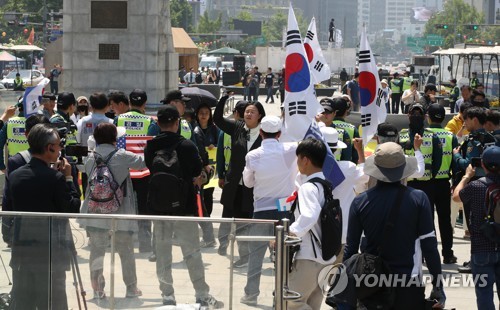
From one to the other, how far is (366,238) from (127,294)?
6.82 feet

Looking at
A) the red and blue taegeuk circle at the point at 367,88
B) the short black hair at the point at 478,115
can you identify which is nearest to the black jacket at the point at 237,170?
the red and blue taegeuk circle at the point at 367,88

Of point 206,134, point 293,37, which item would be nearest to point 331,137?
point 293,37

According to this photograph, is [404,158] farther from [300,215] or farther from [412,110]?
[412,110]

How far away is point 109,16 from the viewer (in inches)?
976

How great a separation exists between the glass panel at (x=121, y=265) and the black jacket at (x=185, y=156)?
6.75ft

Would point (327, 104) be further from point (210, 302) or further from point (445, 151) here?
point (210, 302)

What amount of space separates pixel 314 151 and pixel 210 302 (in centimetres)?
138

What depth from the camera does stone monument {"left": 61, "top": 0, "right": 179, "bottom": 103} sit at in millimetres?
24656

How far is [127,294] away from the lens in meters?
7.93

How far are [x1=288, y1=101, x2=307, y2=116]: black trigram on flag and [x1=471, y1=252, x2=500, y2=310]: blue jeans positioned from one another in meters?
2.41

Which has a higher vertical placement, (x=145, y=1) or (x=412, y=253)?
(x=145, y=1)

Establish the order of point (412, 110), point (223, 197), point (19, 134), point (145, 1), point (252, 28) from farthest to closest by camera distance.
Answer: point (252, 28) → point (145, 1) → point (19, 134) → point (412, 110) → point (223, 197)

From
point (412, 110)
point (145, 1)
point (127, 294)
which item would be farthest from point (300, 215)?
point (145, 1)

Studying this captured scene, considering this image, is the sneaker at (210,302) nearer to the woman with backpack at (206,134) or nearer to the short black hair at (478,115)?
the woman with backpack at (206,134)
